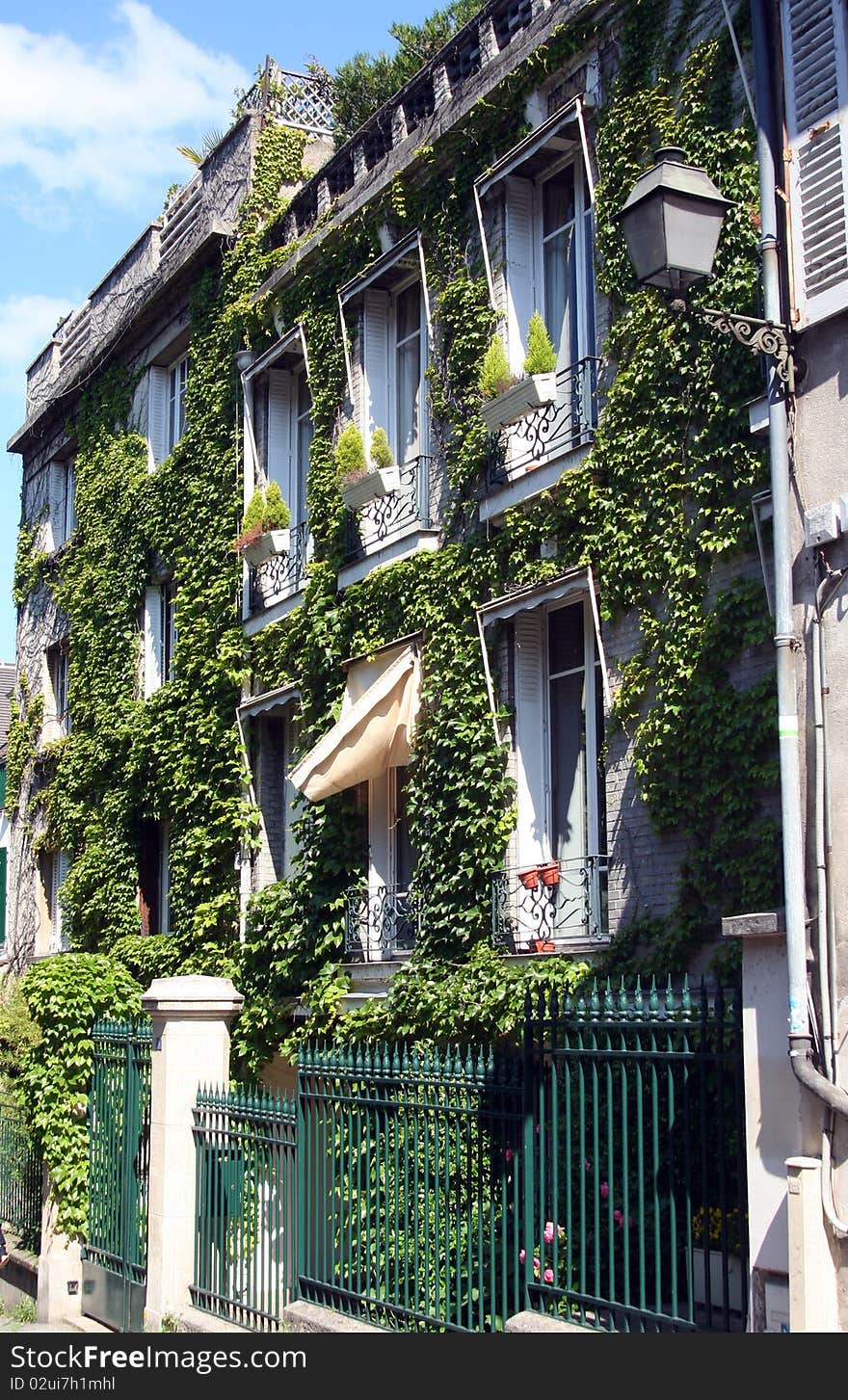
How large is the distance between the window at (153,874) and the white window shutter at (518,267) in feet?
31.1

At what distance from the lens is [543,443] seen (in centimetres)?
1290

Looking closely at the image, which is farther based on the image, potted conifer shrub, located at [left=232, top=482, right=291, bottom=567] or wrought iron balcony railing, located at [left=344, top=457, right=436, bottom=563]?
potted conifer shrub, located at [left=232, top=482, right=291, bottom=567]

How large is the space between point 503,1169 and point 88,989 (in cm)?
724

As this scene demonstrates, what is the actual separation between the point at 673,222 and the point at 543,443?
5359 mm

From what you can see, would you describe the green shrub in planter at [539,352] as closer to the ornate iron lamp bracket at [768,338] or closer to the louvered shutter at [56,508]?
the ornate iron lamp bracket at [768,338]

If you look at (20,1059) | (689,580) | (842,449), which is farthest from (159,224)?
(842,449)

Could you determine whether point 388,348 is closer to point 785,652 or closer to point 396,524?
point 396,524

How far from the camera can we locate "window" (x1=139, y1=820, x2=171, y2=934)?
827 inches

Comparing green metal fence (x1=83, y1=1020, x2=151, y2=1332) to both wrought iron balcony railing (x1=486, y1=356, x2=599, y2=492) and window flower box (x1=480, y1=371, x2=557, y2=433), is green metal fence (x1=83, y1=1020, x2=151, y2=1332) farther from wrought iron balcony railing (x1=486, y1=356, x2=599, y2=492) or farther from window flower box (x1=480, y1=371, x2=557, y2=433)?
window flower box (x1=480, y1=371, x2=557, y2=433)

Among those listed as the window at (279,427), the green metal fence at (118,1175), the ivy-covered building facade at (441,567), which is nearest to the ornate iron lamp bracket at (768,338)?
the ivy-covered building facade at (441,567)

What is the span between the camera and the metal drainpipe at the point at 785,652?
670 centimetres

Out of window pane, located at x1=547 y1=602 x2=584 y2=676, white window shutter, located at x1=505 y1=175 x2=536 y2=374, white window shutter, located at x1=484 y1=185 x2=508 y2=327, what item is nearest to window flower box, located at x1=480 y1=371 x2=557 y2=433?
white window shutter, located at x1=505 y1=175 x2=536 y2=374

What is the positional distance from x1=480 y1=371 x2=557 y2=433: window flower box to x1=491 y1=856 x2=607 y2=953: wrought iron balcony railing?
11.9ft

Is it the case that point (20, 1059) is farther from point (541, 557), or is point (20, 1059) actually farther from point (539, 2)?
point (539, 2)
